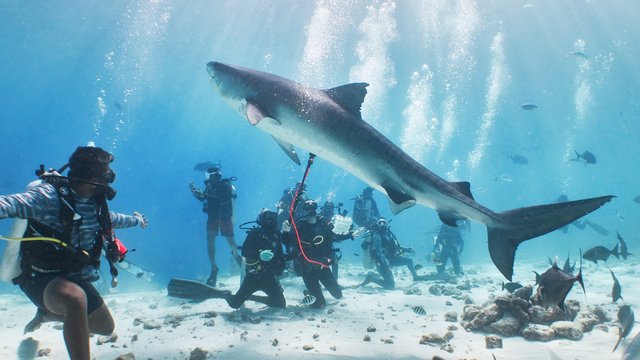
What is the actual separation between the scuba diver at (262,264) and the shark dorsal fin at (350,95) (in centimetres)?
384

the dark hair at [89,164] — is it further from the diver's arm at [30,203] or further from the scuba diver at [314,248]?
the scuba diver at [314,248]

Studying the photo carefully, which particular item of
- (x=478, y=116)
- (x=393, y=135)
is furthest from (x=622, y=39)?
(x=393, y=135)

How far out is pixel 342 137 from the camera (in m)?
3.93

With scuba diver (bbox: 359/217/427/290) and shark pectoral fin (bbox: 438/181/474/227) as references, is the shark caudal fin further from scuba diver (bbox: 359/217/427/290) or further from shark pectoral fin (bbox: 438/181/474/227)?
scuba diver (bbox: 359/217/427/290)

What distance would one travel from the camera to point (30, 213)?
251 centimetres

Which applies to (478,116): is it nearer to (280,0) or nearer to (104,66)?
(280,0)

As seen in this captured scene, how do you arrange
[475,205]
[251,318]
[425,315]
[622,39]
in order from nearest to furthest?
[475,205], [251,318], [425,315], [622,39]

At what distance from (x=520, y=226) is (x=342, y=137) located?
2.13 meters

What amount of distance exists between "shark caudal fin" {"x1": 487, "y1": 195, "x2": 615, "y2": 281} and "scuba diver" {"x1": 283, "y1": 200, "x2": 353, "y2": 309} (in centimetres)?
435

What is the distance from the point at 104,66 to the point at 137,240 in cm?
2898

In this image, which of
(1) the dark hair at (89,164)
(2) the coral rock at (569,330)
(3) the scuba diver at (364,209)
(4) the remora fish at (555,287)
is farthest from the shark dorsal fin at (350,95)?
(3) the scuba diver at (364,209)

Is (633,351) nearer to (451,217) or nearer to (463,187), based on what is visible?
(451,217)

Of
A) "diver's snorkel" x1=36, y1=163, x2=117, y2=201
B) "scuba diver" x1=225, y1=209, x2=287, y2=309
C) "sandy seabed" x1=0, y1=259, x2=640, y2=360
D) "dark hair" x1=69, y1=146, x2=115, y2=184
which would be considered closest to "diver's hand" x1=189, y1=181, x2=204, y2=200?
"sandy seabed" x1=0, y1=259, x2=640, y2=360

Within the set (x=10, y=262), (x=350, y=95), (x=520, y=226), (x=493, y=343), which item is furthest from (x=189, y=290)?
(x=520, y=226)
